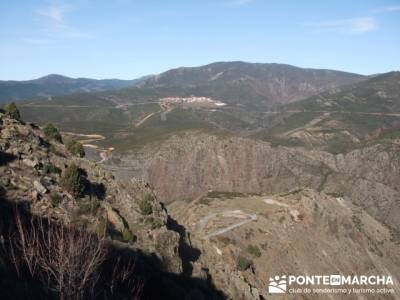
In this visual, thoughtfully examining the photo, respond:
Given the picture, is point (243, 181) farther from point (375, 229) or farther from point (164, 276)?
point (164, 276)

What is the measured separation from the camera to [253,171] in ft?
484

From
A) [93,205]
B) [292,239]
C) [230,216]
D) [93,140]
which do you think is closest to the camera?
[93,205]

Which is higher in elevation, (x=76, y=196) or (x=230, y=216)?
(x=76, y=196)

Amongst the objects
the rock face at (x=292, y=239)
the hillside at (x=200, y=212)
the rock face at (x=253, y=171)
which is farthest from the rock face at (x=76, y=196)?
the rock face at (x=253, y=171)

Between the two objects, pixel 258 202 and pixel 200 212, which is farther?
pixel 258 202

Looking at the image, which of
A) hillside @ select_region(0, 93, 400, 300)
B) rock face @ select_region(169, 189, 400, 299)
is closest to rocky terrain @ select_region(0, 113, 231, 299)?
hillside @ select_region(0, 93, 400, 300)

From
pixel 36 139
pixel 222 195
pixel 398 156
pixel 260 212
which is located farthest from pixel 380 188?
pixel 36 139

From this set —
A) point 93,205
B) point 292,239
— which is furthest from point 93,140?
point 93,205

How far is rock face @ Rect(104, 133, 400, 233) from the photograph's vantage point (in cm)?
13875

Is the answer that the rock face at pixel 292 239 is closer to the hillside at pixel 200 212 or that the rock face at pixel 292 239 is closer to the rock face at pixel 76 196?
the hillside at pixel 200 212

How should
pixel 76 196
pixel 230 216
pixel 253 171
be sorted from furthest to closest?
pixel 253 171 < pixel 230 216 < pixel 76 196

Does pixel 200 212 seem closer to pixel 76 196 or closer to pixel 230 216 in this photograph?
pixel 230 216

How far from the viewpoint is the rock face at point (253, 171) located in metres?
139

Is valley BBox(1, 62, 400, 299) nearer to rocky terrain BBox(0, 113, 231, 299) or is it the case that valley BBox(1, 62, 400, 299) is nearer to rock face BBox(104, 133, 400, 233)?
rock face BBox(104, 133, 400, 233)
